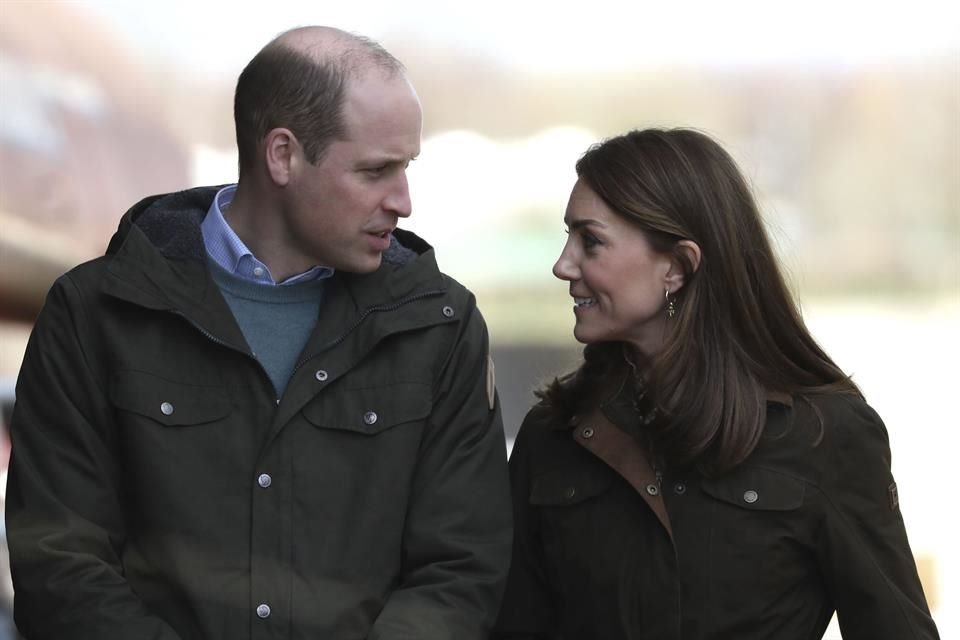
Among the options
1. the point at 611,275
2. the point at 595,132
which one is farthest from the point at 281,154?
the point at 595,132

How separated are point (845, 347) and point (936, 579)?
65 centimetres

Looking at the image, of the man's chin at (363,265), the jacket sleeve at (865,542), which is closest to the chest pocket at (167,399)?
the man's chin at (363,265)

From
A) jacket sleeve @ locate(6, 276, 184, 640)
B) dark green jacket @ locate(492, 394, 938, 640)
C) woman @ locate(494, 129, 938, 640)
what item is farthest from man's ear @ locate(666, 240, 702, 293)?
jacket sleeve @ locate(6, 276, 184, 640)

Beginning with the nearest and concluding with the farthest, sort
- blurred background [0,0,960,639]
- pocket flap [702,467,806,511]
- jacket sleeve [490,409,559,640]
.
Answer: pocket flap [702,467,806,511]
jacket sleeve [490,409,559,640]
blurred background [0,0,960,639]

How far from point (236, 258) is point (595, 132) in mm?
1584

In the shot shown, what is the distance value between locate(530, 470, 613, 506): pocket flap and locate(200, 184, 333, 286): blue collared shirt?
504 millimetres

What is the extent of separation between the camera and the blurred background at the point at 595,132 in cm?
357

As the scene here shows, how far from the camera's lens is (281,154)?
243 centimetres

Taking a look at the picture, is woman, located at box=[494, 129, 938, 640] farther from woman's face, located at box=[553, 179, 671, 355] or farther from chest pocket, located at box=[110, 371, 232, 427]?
chest pocket, located at box=[110, 371, 232, 427]

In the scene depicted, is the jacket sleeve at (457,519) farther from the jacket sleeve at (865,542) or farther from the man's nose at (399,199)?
the jacket sleeve at (865,542)

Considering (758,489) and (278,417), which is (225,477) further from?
(758,489)

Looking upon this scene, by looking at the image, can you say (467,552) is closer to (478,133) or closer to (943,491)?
(478,133)

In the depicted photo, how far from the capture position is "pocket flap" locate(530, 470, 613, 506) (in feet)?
8.25

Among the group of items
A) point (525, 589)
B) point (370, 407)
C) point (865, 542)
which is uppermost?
point (370, 407)
